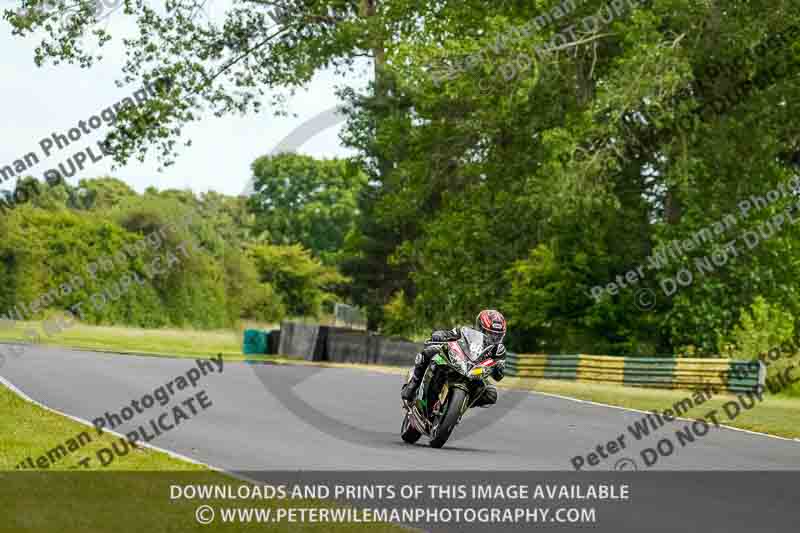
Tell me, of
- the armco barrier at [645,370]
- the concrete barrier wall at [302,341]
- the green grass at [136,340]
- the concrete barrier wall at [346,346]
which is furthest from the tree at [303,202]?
the armco barrier at [645,370]

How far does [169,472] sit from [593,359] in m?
24.9

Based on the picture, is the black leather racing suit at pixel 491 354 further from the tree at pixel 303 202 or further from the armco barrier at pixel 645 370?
the tree at pixel 303 202

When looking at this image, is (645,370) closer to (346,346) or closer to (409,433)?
(346,346)

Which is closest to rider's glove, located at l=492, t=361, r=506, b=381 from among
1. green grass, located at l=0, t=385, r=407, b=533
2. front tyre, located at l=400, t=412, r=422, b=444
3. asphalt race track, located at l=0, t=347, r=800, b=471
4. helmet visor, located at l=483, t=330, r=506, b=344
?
helmet visor, located at l=483, t=330, r=506, b=344

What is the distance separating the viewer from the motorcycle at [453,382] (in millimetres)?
14094

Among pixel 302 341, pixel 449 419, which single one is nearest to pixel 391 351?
pixel 302 341

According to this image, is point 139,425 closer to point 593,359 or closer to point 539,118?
point 593,359

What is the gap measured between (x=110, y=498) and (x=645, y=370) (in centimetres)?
2485

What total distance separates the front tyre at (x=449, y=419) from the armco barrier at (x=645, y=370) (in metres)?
17.0

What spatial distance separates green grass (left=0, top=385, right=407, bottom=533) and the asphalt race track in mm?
1046

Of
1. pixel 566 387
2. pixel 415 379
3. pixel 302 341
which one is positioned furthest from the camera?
pixel 302 341

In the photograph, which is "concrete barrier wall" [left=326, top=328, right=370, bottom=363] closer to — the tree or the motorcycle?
the motorcycle

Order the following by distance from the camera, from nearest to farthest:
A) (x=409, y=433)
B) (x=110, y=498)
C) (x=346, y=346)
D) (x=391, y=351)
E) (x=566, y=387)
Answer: (x=110, y=498) < (x=409, y=433) < (x=566, y=387) < (x=391, y=351) < (x=346, y=346)

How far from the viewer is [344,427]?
17453 mm
